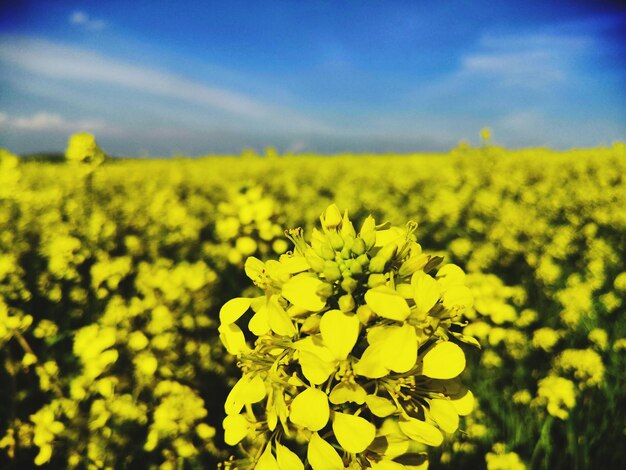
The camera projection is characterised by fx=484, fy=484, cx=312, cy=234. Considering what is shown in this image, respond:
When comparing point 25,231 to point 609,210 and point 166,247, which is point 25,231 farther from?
point 609,210

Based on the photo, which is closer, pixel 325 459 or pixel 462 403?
pixel 325 459

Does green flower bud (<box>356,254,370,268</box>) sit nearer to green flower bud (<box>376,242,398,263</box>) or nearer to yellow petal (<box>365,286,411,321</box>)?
green flower bud (<box>376,242,398,263</box>)

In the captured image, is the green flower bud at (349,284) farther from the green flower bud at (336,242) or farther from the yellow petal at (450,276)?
the yellow petal at (450,276)

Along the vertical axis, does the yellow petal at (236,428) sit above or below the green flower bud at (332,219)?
below

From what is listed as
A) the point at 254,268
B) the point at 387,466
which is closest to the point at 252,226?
the point at 254,268

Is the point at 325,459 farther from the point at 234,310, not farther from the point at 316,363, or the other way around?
the point at 234,310

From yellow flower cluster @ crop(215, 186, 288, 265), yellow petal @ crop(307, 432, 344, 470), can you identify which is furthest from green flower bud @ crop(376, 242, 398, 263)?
yellow flower cluster @ crop(215, 186, 288, 265)

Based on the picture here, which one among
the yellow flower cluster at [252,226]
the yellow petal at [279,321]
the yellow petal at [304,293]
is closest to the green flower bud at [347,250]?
the yellow petal at [304,293]
